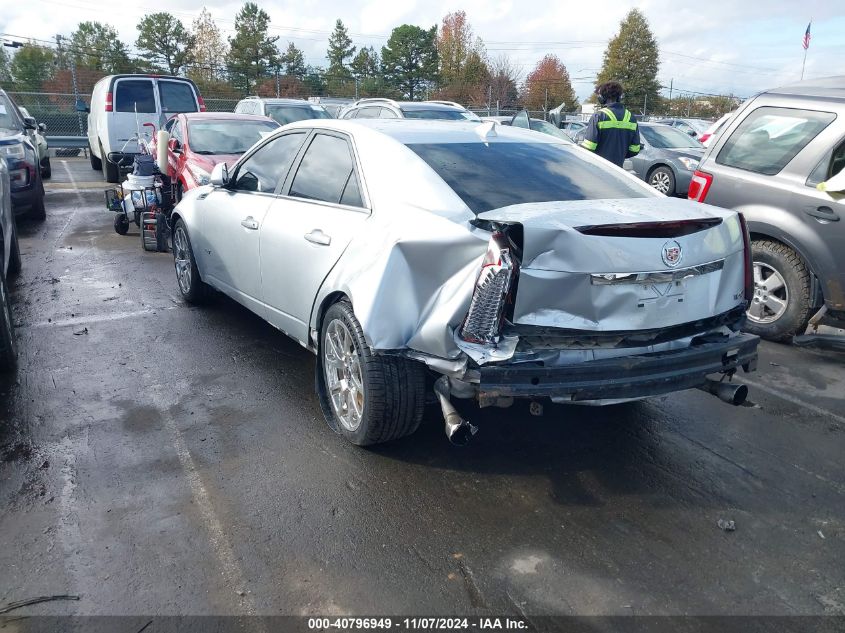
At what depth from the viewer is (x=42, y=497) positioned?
3402 millimetres

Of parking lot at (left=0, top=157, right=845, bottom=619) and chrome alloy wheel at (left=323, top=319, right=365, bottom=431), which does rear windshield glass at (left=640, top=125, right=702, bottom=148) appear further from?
chrome alloy wheel at (left=323, top=319, right=365, bottom=431)

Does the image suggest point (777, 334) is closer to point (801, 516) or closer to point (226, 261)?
point (801, 516)

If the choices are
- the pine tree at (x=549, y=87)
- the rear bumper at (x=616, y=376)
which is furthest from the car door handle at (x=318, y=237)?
the pine tree at (x=549, y=87)

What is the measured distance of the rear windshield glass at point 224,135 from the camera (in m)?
10.0

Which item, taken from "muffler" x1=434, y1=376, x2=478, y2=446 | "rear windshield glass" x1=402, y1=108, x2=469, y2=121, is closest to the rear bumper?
"muffler" x1=434, y1=376, x2=478, y2=446

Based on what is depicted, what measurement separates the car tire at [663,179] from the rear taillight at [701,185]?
25.8ft

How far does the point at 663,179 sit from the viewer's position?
14297mm

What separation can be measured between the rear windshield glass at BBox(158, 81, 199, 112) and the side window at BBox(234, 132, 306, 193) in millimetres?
10498

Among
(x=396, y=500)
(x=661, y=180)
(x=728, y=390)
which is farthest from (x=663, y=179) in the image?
(x=396, y=500)

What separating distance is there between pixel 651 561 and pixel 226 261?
3746 millimetres

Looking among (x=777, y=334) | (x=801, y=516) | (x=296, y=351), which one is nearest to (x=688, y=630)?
(x=801, y=516)

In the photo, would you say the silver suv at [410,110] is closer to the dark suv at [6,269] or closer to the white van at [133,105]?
the white van at [133,105]

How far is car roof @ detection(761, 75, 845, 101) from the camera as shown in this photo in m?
5.67

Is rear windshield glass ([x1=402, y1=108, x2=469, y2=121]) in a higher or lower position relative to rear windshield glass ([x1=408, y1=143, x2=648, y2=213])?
lower
